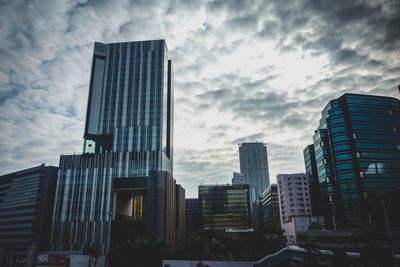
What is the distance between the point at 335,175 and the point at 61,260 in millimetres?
90733

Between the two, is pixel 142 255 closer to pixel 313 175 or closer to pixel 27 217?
pixel 27 217

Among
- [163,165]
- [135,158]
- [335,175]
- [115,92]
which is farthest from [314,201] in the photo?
[115,92]

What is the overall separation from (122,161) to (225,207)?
114 metres

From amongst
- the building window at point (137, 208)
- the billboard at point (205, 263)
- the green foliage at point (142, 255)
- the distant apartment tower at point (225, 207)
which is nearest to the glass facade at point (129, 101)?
the building window at point (137, 208)

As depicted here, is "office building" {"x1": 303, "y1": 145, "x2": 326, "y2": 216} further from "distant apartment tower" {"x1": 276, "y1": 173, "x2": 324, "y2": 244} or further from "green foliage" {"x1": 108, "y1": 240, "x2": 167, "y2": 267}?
"green foliage" {"x1": 108, "y1": 240, "x2": 167, "y2": 267}

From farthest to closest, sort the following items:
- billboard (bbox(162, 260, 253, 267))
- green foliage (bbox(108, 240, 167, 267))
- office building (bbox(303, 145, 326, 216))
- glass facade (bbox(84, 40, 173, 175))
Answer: office building (bbox(303, 145, 326, 216))
glass facade (bbox(84, 40, 173, 175))
green foliage (bbox(108, 240, 167, 267))
billboard (bbox(162, 260, 253, 267))

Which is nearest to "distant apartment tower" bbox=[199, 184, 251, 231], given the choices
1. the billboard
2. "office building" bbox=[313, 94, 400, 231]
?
"office building" bbox=[313, 94, 400, 231]

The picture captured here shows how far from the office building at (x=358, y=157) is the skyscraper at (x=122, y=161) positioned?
6122cm

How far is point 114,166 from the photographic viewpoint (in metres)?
94.7

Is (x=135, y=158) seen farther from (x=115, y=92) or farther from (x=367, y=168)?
(x=367, y=168)

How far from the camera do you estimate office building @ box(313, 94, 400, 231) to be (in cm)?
8881

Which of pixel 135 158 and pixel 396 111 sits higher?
pixel 396 111

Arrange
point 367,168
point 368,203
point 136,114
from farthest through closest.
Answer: point 136,114, point 367,168, point 368,203

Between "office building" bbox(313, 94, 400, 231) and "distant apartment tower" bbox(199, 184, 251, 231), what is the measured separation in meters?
85.0
